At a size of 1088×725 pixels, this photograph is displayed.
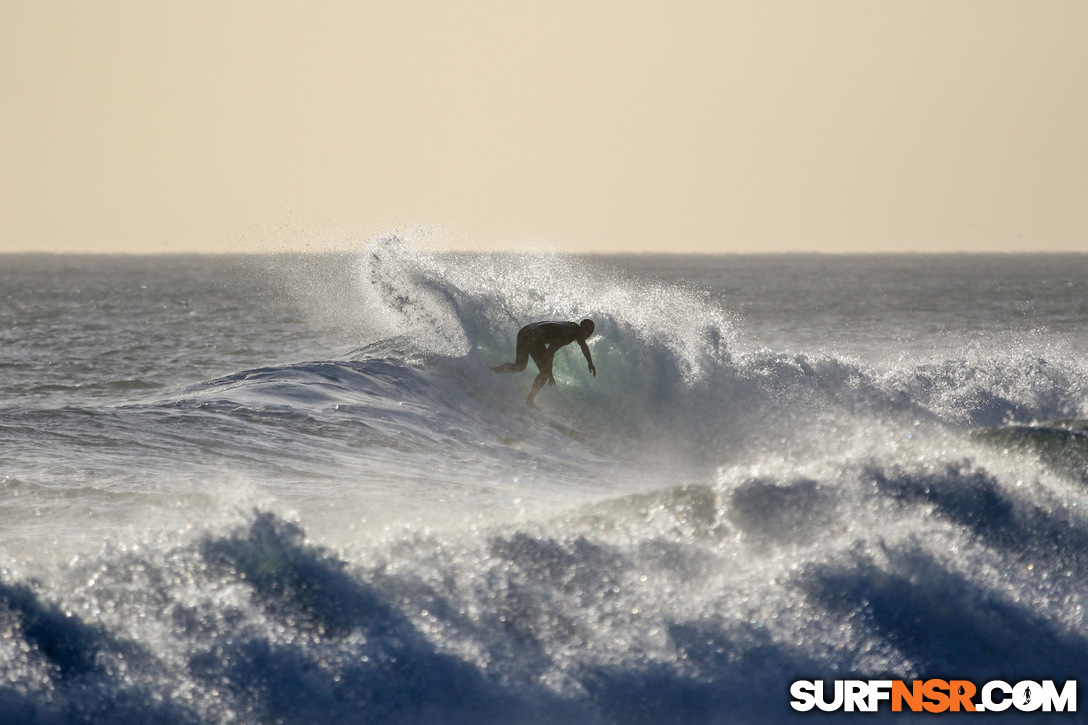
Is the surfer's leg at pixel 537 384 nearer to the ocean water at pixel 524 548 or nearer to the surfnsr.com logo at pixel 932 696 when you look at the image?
the ocean water at pixel 524 548

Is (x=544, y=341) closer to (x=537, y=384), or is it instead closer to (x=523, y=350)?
(x=523, y=350)

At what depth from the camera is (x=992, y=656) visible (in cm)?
495

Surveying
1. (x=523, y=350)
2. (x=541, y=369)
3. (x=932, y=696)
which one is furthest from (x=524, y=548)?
(x=541, y=369)

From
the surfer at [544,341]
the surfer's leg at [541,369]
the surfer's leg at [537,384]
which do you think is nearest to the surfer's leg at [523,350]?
the surfer at [544,341]

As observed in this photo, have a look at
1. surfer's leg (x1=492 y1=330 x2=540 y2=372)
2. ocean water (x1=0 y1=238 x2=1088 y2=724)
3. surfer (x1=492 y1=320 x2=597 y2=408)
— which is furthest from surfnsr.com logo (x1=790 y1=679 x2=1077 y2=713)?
surfer's leg (x1=492 y1=330 x2=540 y2=372)

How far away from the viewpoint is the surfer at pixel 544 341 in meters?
11.5

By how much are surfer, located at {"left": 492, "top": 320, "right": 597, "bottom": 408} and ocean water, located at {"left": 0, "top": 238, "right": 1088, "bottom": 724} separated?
465 mm

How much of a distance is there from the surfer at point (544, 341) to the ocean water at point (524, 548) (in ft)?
1.53

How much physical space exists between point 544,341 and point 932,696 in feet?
24.6

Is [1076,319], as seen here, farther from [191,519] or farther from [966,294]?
[191,519]

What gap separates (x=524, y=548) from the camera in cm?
548

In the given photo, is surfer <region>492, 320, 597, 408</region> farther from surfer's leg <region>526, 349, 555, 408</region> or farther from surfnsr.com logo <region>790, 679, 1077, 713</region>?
surfnsr.com logo <region>790, 679, 1077, 713</region>

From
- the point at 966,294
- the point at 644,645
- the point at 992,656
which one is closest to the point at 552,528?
the point at 644,645

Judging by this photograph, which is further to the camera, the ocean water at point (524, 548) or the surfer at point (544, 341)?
the surfer at point (544, 341)
